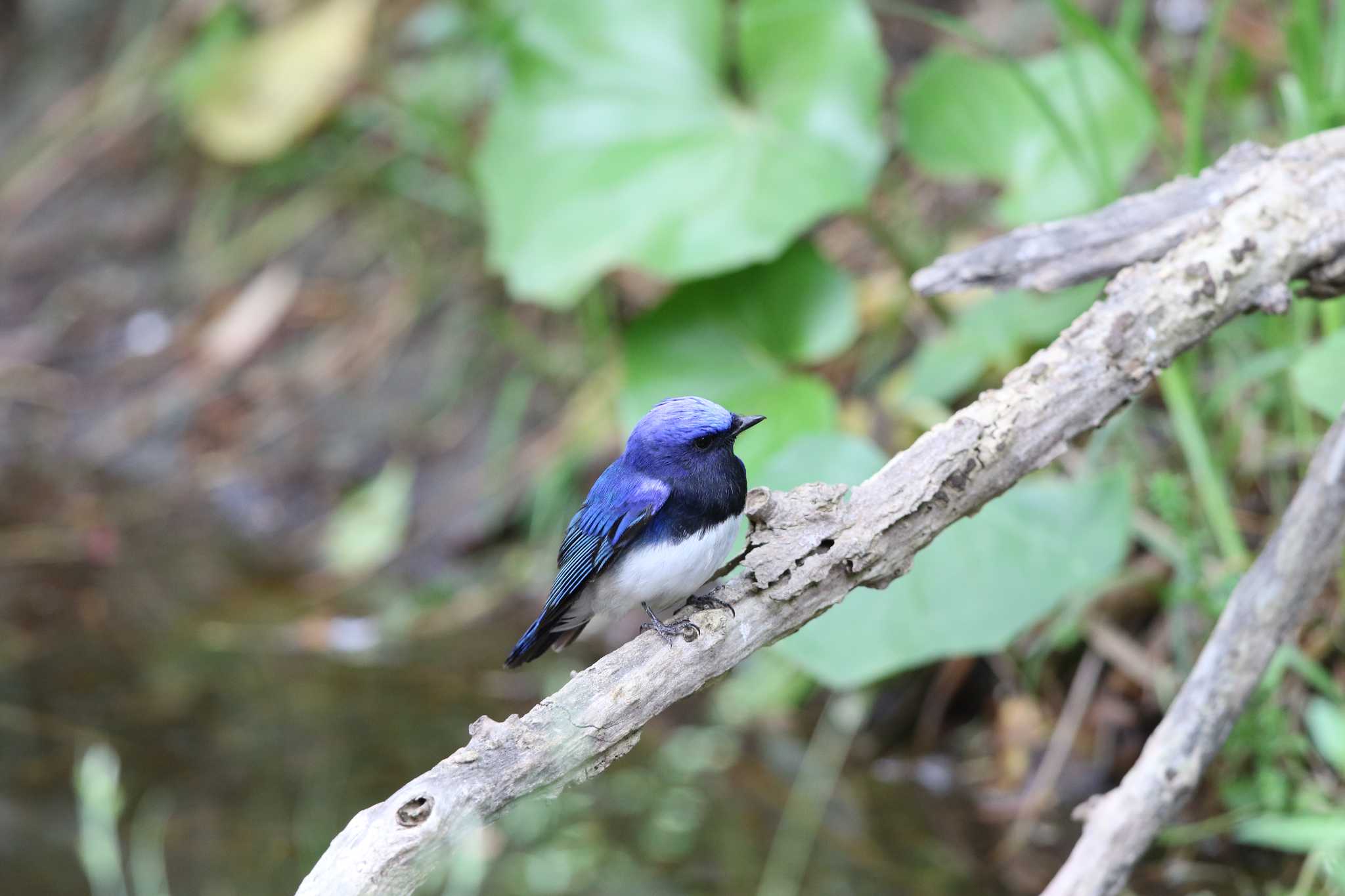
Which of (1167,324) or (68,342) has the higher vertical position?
(1167,324)

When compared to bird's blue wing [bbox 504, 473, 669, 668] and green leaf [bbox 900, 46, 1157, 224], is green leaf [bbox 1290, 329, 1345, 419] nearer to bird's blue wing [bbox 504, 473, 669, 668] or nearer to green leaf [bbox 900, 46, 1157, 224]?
bird's blue wing [bbox 504, 473, 669, 668]

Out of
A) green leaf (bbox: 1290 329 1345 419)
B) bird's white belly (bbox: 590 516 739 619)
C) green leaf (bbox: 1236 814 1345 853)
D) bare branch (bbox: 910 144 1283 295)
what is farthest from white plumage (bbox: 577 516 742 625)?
green leaf (bbox: 1236 814 1345 853)

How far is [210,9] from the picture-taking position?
27.2 feet

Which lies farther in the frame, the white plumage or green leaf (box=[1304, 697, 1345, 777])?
green leaf (box=[1304, 697, 1345, 777])

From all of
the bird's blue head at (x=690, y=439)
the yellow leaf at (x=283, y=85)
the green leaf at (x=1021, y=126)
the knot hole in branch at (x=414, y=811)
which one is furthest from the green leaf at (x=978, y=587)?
the yellow leaf at (x=283, y=85)

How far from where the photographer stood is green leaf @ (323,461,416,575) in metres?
5.84

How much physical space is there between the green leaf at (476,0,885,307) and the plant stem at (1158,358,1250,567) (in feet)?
3.71

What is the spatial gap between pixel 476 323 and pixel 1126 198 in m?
4.26

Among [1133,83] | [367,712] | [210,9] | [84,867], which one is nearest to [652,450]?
[1133,83]

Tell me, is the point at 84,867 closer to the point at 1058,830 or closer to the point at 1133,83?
the point at 1058,830

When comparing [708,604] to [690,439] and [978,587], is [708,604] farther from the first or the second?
[978,587]

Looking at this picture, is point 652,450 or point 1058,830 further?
point 1058,830

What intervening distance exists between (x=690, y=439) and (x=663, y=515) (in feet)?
0.48

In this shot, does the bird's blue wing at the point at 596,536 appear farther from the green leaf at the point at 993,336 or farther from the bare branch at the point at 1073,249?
the green leaf at the point at 993,336
